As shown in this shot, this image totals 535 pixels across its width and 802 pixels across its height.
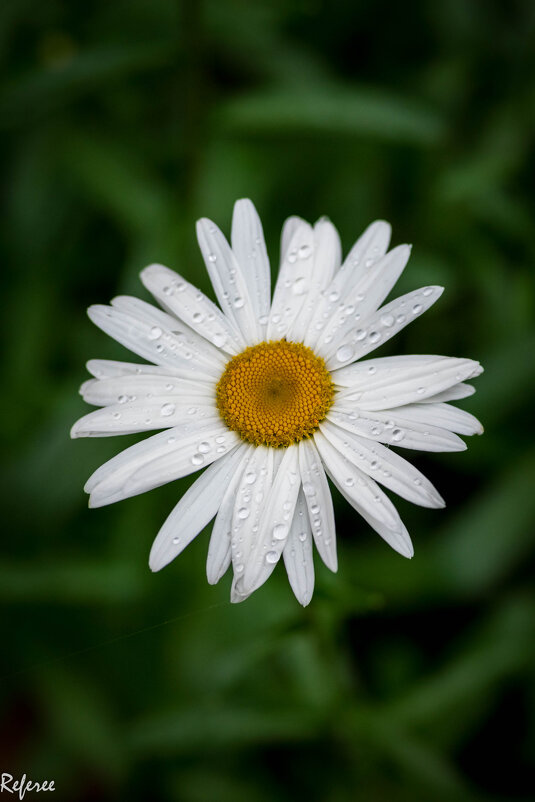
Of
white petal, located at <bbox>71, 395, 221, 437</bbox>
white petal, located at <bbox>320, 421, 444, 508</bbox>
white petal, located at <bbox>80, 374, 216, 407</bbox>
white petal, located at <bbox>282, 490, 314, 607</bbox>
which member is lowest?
white petal, located at <bbox>282, 490, 314, 607</bbox>

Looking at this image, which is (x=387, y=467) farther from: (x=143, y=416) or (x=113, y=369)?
(x=113, y=369)


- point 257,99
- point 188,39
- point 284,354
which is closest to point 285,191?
point 257,99

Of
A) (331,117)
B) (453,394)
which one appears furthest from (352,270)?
(331,117)

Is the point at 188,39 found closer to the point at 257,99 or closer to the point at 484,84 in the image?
the point at 257,99

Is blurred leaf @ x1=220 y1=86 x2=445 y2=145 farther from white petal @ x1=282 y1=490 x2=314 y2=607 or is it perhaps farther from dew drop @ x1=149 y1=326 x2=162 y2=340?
white petal @ x1=282 y1=490 x2=314 y2=607

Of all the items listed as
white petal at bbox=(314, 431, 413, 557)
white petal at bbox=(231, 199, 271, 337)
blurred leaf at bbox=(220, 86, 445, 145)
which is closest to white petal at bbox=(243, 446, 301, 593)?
white petal at bbox=(314, 431, 413, 557)

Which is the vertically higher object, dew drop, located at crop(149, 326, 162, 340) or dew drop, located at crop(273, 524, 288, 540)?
dew drop, located at crop(149, 326, 162, 340)

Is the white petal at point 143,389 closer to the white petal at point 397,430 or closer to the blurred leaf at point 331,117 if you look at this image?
the white petal at point 397,430
